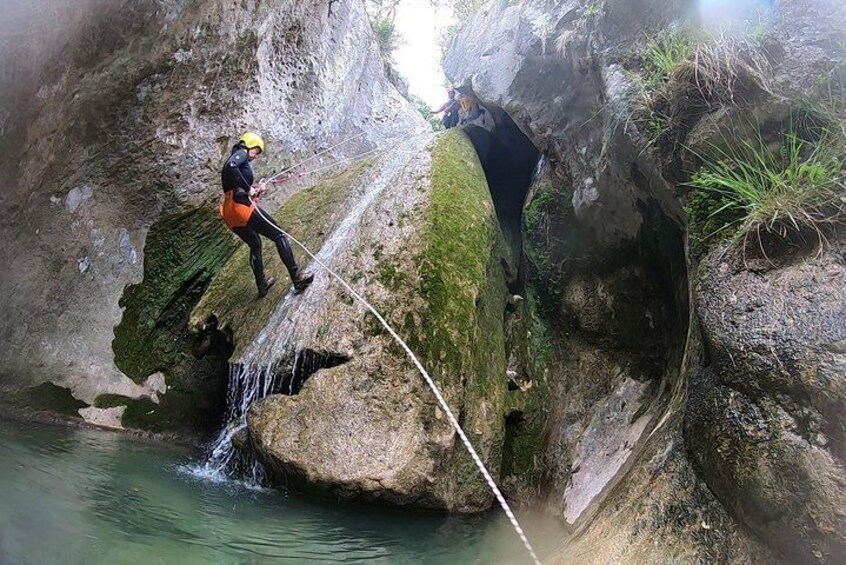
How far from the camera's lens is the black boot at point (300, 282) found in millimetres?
7398

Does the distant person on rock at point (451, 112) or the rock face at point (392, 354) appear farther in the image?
the distant person on rock at point (451, 112)

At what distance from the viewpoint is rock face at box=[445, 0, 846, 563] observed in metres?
3.37

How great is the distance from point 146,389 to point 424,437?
4.34 metres

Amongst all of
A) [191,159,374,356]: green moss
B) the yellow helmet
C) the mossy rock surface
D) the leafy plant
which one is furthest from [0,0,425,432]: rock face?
the leafy plant

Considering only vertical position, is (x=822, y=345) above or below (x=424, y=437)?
above

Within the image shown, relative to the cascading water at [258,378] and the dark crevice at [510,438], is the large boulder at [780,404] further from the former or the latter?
the cascading water at [258,378]

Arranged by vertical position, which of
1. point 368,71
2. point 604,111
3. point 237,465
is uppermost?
point 368,71

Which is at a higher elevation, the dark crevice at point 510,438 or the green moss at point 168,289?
the green moss at point 168,289

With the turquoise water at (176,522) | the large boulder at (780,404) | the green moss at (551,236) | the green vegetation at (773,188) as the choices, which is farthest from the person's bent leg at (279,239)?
the large boulder at (780,404)

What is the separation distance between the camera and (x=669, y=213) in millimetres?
6105

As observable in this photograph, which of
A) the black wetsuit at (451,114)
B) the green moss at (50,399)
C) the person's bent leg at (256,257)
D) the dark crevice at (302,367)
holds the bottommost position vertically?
the green moss at (50,399)

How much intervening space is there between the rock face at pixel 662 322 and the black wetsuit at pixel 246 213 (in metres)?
3.84

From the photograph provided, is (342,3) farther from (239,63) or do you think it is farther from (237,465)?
(237,465)

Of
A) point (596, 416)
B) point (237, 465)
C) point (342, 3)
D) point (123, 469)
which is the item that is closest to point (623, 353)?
point (596, 416)
